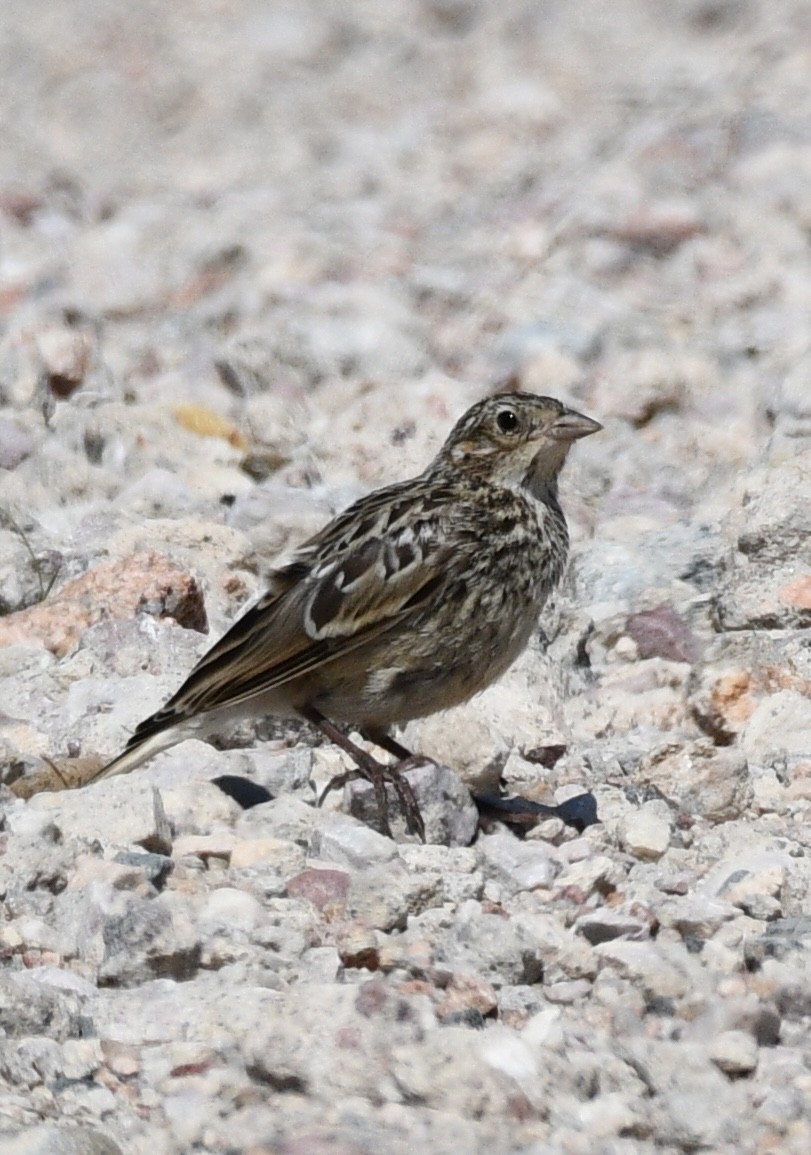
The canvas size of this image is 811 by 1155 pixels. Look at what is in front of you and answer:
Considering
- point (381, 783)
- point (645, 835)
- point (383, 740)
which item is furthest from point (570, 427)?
point (645, 835)

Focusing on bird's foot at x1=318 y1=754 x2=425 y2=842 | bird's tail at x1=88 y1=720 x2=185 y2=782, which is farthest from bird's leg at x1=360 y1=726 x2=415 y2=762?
bird's tail at x1=88 y1=720 x2=185 y2=782

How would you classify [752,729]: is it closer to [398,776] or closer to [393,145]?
[398,776]

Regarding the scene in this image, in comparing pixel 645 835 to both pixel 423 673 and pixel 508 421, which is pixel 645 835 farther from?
pixel 508 421

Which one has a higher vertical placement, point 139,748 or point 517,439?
point 517,439

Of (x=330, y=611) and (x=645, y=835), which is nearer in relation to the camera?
(x=645, y=835)

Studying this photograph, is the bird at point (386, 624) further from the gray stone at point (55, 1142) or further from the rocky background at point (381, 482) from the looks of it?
the gray stone at point (55, 1142)

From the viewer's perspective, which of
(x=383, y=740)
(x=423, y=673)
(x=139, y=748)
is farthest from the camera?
(x=383, y=740)

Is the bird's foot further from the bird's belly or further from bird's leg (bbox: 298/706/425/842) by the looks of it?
the bird's belly
